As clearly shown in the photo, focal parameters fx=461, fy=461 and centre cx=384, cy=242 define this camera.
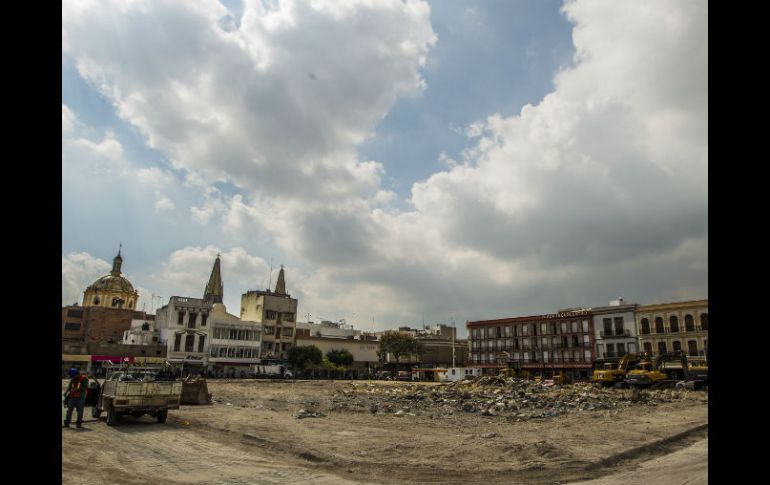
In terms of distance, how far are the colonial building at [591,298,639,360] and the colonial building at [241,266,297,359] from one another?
1906 inches

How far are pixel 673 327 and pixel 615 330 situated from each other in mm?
7391

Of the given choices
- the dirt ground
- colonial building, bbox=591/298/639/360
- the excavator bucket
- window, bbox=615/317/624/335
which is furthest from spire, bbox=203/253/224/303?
the dirt ground

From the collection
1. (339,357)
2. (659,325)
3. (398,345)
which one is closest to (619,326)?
(659,325)

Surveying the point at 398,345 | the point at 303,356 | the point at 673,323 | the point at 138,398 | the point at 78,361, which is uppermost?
the point at 673,323

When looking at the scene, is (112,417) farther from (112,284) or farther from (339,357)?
(112,284)

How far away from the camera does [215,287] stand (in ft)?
335

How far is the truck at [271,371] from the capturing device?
2687 inches

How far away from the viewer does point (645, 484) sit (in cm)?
994

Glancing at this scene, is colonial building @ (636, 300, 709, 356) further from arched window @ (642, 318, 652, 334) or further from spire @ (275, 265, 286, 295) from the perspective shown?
spire @ (275, 265, 286, 295)

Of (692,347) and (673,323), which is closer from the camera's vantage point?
(692,347)

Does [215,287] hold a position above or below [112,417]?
above
